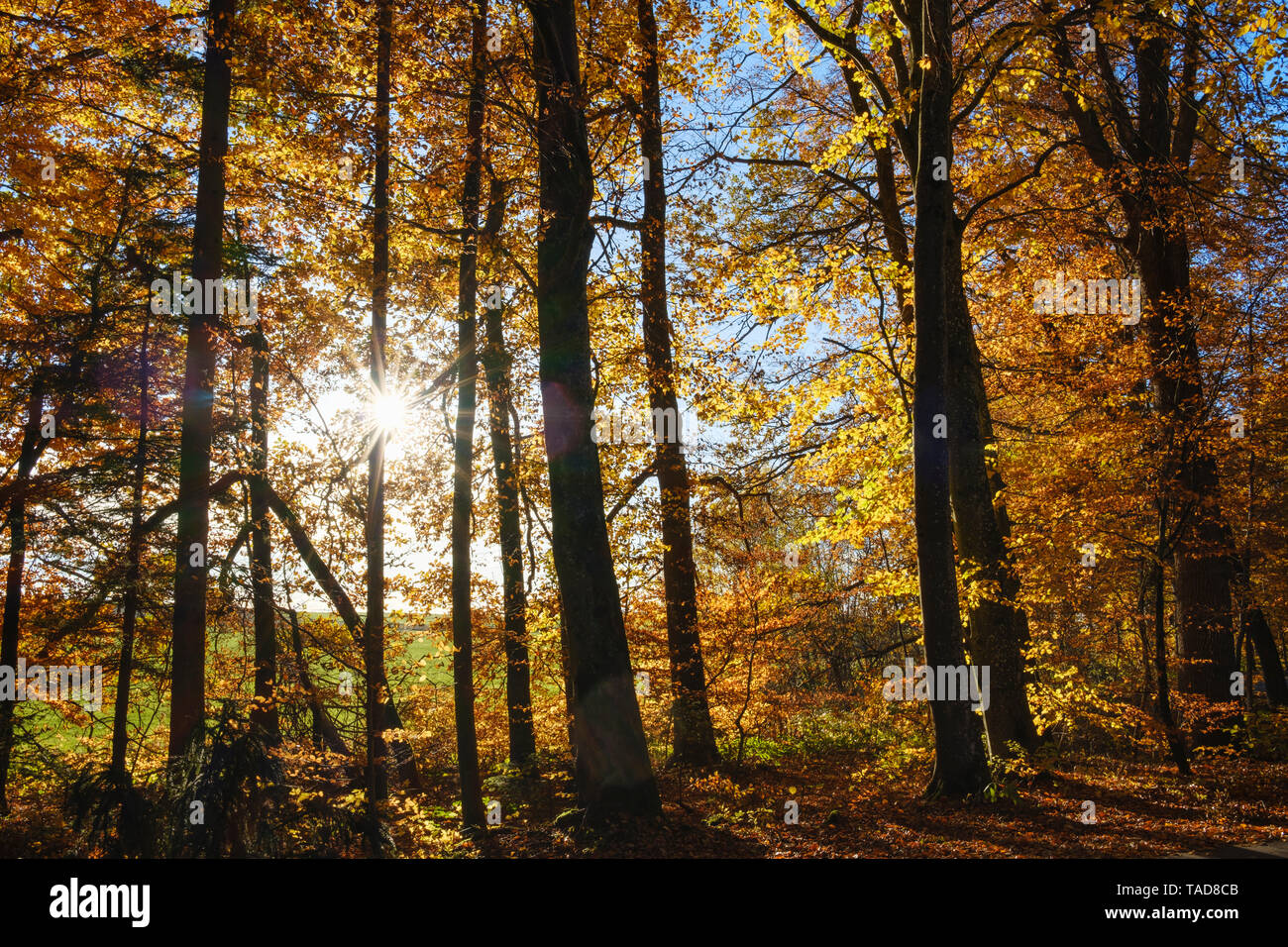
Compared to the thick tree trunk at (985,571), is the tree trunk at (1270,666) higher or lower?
lower

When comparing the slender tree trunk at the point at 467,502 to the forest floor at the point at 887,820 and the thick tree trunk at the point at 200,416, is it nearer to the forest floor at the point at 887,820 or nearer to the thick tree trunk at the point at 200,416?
the forest floor at the point at 887,820

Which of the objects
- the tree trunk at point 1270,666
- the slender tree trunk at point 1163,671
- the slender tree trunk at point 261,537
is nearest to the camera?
the slender tree trunk at point 1163,671

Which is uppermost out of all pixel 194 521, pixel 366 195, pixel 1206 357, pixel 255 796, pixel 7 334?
pixel 366 195

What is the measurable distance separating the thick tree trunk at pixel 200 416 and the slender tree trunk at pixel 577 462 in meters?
4.31

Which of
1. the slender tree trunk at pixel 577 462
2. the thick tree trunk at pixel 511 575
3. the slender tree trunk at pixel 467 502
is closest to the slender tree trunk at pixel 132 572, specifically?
the slender tree trunk at pixel 467 502

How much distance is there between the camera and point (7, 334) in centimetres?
1165

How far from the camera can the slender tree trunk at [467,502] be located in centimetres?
927

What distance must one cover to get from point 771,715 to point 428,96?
9.57 metres

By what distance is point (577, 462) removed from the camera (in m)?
7.41

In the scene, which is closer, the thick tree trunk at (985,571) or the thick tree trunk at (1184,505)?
the thick tree trunk at (985,571)

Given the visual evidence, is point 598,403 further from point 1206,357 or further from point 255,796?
point 1206,357

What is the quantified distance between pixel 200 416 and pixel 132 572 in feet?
12.8

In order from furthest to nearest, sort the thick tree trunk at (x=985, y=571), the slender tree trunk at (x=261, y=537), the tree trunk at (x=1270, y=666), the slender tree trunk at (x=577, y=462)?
the tree trunk at (x=1270, y=666) < the slender tree trunk at (x=261, y=537) < the thick tree trunk at (x=985, y=571) < the slender tree trunk at (x=577, y=462)

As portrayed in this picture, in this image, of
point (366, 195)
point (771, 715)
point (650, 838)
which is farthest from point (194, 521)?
point (771, 715)
